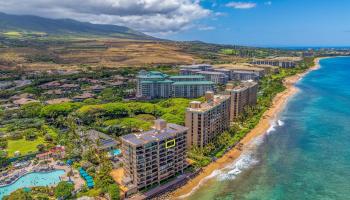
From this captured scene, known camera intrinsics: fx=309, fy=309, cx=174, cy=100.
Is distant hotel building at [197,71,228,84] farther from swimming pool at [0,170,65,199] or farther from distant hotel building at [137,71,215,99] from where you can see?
swimming pool at [0,170,65,199]

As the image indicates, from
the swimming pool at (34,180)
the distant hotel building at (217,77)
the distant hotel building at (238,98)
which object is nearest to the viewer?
the swimming pool at (34,180)

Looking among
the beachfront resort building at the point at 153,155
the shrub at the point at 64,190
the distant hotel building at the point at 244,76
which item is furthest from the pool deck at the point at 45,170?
the distant hotel building at the point at 244,76

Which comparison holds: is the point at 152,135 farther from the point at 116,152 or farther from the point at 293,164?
the point at 293,164

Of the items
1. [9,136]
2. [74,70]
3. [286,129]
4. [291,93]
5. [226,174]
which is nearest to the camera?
[226,174]

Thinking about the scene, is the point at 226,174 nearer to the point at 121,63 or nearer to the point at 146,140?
the point at 146,140

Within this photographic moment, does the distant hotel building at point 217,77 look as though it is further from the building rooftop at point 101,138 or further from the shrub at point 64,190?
the shrub at point 64,190

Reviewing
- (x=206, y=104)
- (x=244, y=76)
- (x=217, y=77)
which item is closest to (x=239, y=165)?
(x=206, y=104)

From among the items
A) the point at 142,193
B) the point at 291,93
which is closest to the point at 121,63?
the point at 291,93

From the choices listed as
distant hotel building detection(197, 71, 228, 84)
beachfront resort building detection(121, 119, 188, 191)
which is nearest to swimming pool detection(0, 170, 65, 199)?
beachfront resort building detection(121, 119, 188, 191)
